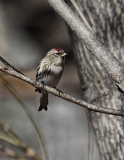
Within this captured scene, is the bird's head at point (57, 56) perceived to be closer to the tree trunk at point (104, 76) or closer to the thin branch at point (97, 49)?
the tree trunk at point (104, 76)

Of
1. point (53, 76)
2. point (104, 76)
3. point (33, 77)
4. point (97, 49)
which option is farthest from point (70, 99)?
point (33, 77)

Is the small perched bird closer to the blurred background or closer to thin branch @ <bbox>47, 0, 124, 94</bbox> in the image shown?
thin branch @ <bbox>47, 0, 124, 94</bbox>

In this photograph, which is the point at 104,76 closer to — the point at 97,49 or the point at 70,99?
the point at 70,99

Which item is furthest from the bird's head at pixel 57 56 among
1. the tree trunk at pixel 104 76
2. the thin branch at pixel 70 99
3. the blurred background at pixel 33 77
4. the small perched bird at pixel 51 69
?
the blurred background at pixel 33 77

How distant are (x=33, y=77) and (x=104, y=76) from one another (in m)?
4.38

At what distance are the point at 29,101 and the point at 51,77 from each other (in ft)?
12.2

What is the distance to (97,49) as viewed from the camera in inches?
57.9

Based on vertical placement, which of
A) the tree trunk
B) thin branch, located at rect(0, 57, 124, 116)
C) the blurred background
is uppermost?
the blurred background

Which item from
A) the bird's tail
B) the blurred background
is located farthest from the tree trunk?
the blurred background

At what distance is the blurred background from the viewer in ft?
17.9

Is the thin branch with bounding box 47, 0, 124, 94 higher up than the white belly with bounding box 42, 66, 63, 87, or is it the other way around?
the white belly with bounding box 42, 66, 63, 87

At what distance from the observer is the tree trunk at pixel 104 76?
2201 mm

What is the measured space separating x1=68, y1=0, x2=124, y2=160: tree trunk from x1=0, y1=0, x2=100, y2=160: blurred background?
3.02 metres

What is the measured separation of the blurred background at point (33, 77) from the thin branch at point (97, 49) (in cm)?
386
